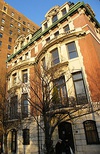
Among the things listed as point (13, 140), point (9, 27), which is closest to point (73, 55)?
point (13, 140)

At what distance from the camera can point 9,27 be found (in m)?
40.1

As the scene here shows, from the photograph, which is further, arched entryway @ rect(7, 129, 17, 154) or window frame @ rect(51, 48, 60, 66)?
arched entryway @ rect(7, 129, 17, 154)

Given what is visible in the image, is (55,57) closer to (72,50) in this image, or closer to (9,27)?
(72,50)

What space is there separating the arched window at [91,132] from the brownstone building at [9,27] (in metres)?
23.7

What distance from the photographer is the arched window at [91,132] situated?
10.4 meters

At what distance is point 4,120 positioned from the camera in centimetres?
1413

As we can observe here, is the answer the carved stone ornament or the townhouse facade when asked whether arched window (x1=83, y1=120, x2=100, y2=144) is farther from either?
the carved stone ornament

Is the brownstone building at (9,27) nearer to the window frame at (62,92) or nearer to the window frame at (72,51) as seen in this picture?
the window frame at (72,51)

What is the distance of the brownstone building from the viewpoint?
34981 mm

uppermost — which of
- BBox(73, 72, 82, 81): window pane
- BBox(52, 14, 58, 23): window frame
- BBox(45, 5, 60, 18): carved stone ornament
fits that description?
BBox(45, 5, 60, 18): carved stone ornament

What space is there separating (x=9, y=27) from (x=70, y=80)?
34655 mm

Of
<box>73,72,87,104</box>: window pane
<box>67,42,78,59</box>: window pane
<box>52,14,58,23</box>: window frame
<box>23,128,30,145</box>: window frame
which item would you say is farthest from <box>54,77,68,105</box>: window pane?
<box>52,14,58,23</box>: window frame

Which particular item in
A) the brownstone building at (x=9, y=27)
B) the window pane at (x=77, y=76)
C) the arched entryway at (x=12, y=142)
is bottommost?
the arched entryway at (x=12, y=142)

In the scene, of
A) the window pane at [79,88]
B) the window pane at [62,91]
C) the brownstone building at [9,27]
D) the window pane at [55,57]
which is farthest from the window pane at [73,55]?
the brownstone building at [9,27]
